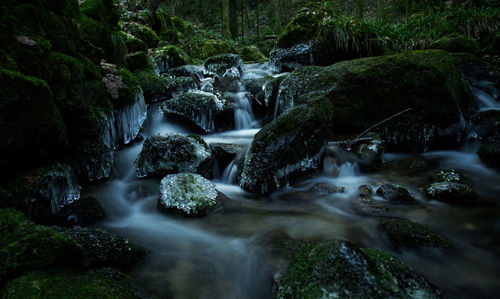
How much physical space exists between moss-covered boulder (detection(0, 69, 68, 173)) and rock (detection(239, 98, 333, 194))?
277 centimetres

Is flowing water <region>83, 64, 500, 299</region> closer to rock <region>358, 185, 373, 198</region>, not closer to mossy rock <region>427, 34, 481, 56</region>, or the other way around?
Result: rock <region>358, 185, 373, 198</region>

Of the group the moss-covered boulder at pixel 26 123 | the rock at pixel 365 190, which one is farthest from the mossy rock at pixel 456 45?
the moss-covered boulder at pixel 26 123

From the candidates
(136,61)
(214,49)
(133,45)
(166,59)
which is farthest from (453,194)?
(214,49)

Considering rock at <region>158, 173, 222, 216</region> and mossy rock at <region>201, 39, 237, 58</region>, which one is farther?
mossy rock at <region>201, 39, 237, 58</region>

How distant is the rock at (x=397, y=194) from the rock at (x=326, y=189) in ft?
2.10

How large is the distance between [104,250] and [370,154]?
15.0 ft

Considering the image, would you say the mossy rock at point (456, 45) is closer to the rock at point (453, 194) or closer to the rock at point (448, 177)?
the rock at point (448, 177)

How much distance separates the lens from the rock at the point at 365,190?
420 centimetres

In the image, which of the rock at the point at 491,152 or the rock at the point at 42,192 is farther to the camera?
the rock at the point at 491,152

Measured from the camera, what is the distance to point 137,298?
6.83ft

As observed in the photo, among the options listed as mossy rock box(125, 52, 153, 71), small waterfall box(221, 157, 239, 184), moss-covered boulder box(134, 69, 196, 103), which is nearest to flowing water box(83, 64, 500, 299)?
small waterfall box(221, 157, 239, 184)

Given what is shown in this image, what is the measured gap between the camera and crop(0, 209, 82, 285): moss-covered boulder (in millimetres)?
1808

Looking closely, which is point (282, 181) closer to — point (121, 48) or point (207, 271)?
point (207, 271)

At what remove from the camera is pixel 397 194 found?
3.93 meters
